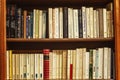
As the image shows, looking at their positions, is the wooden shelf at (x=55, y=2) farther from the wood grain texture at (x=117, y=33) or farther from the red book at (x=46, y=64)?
the red book at (x=46, y=64)

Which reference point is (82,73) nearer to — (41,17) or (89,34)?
(89,34)

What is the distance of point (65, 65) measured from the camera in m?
1.89

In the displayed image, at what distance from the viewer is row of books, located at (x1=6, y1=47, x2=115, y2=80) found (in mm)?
1867

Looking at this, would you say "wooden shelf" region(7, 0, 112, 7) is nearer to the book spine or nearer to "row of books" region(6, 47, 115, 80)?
the book spine

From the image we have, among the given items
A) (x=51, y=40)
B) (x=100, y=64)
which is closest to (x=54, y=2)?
(x=51, y=40)

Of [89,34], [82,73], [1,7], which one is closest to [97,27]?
[89,34]

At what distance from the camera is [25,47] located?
83.0 inches

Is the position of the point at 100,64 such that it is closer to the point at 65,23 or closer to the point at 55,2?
the point at 65,23

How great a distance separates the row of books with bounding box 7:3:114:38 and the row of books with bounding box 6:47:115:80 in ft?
0.46

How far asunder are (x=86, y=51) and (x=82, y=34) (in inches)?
6.0

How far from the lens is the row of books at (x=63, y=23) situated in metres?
1.88

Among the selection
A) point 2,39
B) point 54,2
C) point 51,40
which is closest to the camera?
point 2,39

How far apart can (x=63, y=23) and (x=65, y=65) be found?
34 cm

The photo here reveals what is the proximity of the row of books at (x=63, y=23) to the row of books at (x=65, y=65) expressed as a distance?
0.14 m
